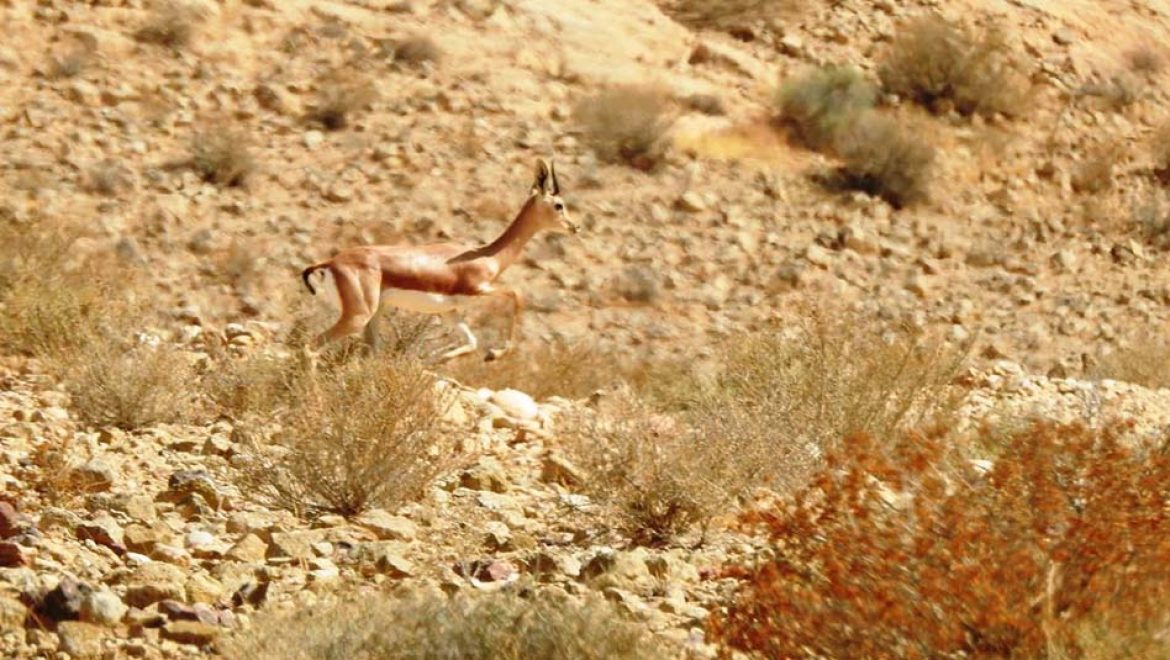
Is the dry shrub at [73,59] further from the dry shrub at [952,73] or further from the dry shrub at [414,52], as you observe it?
the dry shrub at [952,73]

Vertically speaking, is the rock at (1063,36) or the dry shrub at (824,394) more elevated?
the dry shrub at (824,394)

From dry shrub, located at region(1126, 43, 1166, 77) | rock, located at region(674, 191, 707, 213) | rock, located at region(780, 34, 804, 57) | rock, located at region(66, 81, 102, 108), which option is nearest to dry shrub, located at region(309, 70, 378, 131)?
rock, located at region(66, 81, 102, 108)

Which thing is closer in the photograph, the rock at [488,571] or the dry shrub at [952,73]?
the rock at [488,571]

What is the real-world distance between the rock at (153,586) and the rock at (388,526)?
3.81 feet

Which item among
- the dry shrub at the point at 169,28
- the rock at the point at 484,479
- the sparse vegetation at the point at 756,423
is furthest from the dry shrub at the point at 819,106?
the rock at the point at 484,479

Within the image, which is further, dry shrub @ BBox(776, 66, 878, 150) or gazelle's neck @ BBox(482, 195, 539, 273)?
dry shrub @ BBox(776, 66, 878, 150)

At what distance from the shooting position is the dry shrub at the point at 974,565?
557 centimetres

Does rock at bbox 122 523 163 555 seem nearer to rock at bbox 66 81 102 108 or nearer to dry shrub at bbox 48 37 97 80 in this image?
rock at bbox 66 81 102 108

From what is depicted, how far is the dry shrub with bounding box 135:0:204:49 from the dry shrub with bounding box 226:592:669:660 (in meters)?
17.4

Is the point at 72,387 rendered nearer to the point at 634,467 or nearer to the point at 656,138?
the point at 634,467

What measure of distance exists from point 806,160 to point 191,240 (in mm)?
7752

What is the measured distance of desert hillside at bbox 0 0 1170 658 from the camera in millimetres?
6242

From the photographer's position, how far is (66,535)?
8.04m

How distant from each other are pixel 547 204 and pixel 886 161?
973 cm
